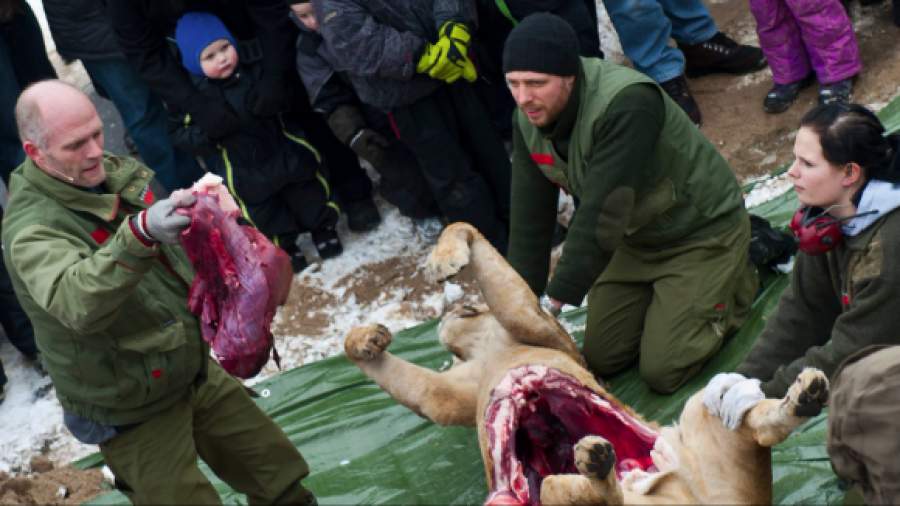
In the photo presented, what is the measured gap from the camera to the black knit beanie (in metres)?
4.04

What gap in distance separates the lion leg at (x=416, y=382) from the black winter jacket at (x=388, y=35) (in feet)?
6.64

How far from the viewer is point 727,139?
20.9 feet

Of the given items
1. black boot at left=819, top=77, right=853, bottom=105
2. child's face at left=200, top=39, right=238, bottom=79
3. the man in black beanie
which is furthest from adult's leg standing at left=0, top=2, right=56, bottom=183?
black boot at left=819, top=77, right=853, bottom=105

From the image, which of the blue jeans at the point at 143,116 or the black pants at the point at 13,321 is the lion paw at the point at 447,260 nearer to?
the black pants at the point at 13,321

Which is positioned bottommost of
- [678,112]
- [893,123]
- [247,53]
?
[893,123]

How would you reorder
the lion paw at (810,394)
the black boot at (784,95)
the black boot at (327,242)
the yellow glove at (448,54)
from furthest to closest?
the black boot at (327,242), the black boot at (784,95), the yellow glove at (448,54), the lion paw at (810,394)

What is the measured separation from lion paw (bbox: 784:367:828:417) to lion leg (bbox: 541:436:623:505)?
49 centimetres

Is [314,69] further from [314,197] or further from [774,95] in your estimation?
[774,95]

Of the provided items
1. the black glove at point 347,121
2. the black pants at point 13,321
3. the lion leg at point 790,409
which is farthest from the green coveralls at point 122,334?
the black pants at point 13,321

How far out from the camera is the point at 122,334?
3668 millimetres

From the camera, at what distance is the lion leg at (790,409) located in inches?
104

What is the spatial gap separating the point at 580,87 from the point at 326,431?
1933mm

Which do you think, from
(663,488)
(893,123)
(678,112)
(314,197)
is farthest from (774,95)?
→ (663,488)

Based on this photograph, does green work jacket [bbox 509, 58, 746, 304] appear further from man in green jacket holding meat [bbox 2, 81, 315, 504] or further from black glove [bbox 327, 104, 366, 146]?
black glove [bbox 327, 104, 366, 146]
